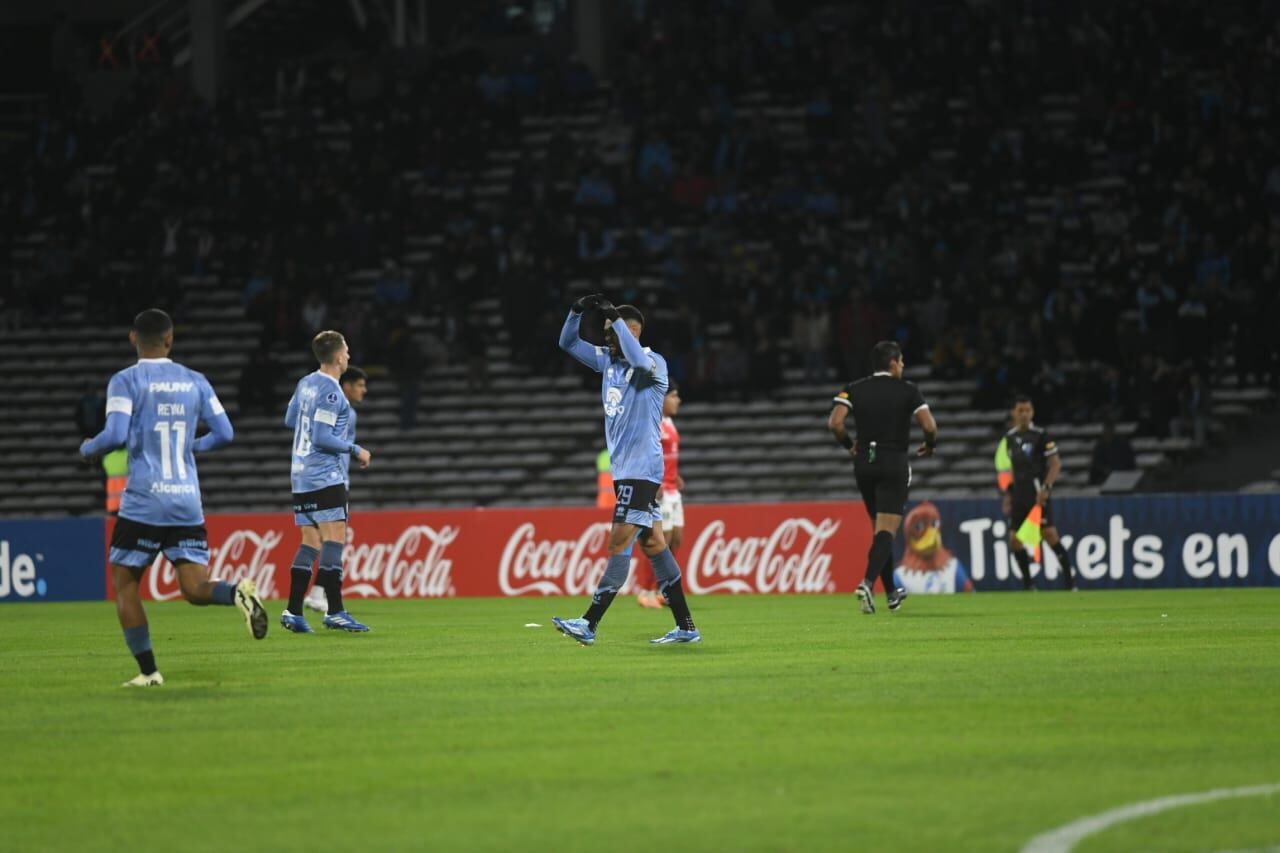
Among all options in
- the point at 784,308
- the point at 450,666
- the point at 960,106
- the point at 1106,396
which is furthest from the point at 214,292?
the point at 450,666

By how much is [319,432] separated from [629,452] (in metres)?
3.73

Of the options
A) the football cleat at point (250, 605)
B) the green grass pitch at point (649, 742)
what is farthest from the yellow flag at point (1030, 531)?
the football cleat at point (250, 605)

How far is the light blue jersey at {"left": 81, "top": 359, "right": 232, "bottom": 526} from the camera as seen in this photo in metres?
12.0

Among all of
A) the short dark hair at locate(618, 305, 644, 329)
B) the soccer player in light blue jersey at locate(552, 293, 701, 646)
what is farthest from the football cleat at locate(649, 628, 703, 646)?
the short dark hair at locate(618, 305, 644, 329)

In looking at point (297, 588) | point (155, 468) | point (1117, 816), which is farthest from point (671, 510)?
point (1117, 816)

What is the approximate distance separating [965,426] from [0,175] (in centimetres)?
2205

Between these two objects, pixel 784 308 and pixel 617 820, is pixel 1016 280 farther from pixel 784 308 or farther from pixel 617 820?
pixel 617 820

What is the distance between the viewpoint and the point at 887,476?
64.0 ft

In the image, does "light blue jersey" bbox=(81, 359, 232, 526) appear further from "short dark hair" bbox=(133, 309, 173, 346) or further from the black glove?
the black glove

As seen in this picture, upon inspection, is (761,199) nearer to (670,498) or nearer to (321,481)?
(670,498)

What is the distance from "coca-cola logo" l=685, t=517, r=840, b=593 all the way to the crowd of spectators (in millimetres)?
5562

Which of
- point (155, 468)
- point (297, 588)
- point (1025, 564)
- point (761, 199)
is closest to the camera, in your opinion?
point (155, 468)

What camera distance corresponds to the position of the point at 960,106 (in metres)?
37.8

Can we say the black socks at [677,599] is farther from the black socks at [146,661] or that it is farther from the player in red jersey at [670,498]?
the player in red jersey at [670,498]
